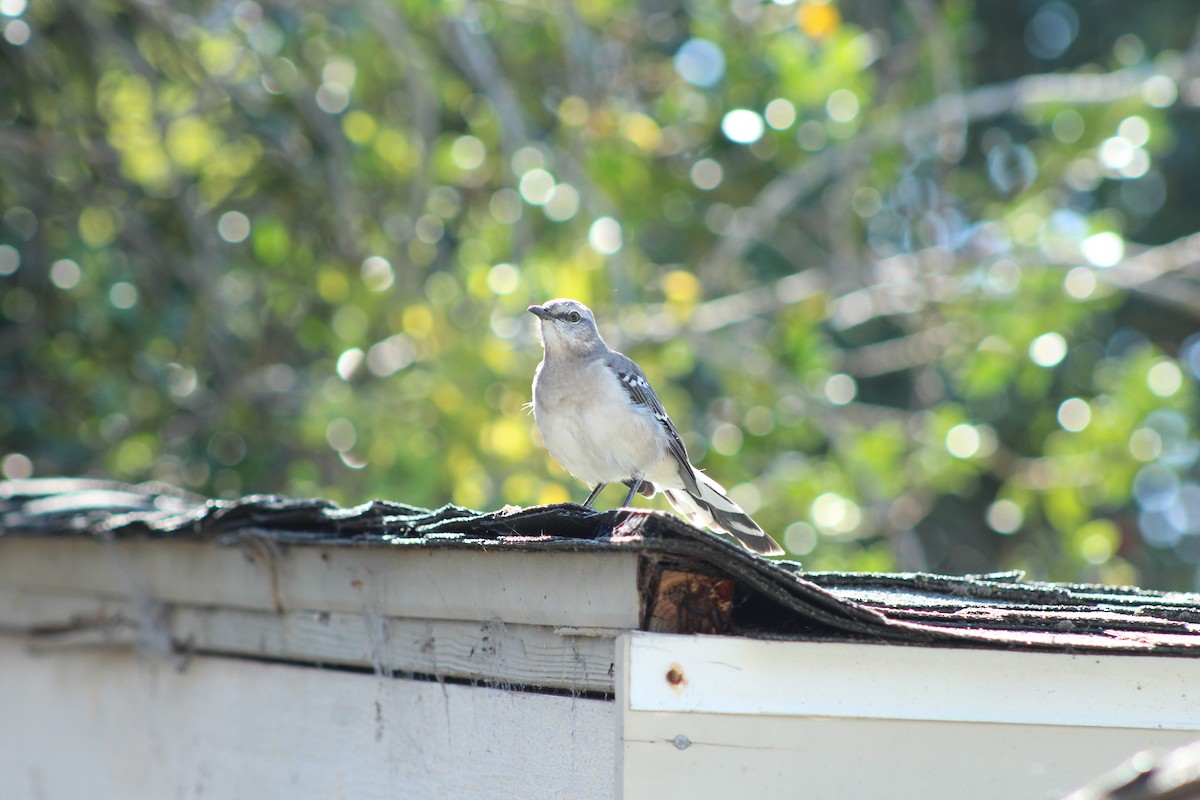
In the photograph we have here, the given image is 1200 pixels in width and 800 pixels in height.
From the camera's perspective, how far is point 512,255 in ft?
27.1

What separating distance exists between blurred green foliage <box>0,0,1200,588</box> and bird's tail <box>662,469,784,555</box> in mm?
2016

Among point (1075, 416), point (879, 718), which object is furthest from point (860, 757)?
point (1075, 416)

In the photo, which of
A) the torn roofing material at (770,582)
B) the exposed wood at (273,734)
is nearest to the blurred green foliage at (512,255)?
the exposed wood at (273,734)

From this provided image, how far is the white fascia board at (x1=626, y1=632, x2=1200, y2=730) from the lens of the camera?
246cm

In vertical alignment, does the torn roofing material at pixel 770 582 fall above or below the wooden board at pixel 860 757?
above

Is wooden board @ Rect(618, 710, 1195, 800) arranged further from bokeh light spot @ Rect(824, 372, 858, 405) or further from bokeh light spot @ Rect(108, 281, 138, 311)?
bokeh light spot @ Rect(824, 372, 858, 405)

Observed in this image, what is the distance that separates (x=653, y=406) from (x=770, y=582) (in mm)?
2744

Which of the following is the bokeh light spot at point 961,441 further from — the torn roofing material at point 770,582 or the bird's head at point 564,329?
the torn roofing material at point 770,582

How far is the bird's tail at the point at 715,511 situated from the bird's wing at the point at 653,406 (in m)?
0.05

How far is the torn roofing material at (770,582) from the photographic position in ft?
7.88

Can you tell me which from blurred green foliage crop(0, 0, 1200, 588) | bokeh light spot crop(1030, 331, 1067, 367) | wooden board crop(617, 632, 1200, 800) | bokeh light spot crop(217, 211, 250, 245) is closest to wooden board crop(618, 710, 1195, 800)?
wooden board crop(617, 632, 1200, 800)

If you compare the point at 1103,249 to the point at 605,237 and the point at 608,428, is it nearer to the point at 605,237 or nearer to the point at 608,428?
the point at 605,237

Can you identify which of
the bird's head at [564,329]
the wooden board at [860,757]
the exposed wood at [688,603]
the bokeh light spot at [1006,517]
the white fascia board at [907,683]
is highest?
the bokeh light spot at [1006,517]

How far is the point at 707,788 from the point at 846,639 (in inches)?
15.0
